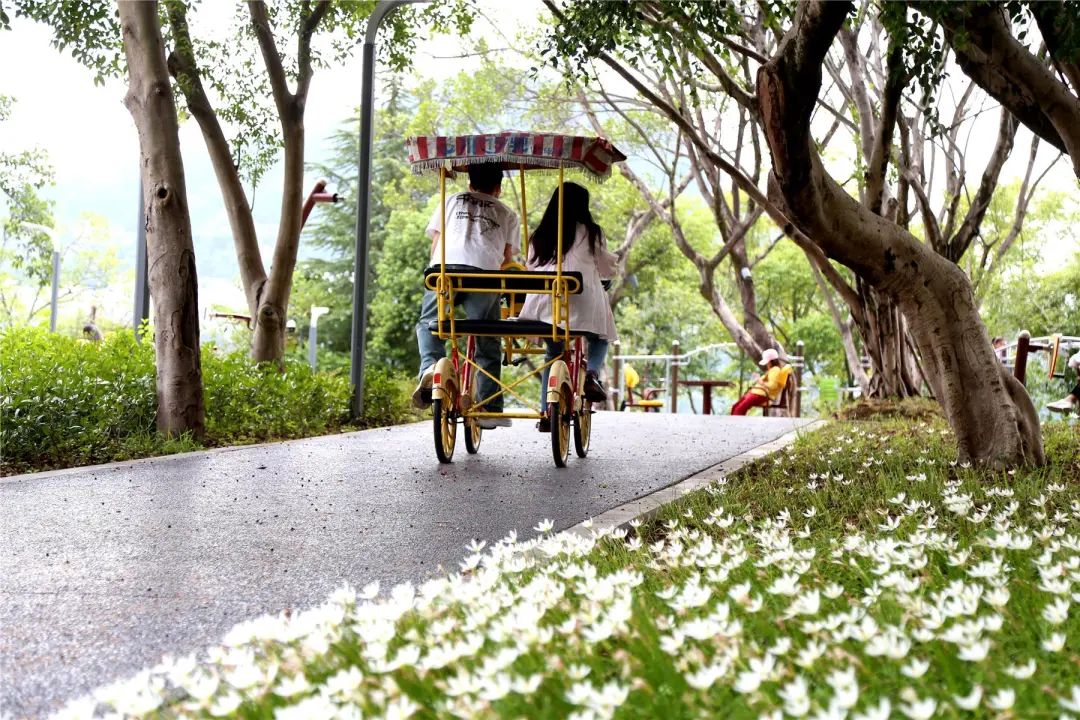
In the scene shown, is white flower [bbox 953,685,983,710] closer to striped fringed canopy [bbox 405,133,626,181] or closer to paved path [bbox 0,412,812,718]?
paved path [bbox 0,412,812,718]

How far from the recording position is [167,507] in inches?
239

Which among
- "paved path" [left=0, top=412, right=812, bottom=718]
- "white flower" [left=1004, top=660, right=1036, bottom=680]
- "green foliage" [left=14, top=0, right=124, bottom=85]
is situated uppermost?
"green foliage" [left=14, top=0, right=124, bottom=85]

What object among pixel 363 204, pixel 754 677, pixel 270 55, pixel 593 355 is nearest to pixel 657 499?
pixel 593 355

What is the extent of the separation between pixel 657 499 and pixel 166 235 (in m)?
5.37

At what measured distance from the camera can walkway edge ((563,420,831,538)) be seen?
5.28 meters

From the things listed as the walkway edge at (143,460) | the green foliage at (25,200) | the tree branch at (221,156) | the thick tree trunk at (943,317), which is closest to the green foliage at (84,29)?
the tree branch at (221,156)

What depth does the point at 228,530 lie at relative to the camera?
17.6 ft

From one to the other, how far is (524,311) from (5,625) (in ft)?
17.6

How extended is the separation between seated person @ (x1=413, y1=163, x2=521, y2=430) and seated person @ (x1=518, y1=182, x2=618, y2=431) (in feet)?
0.77

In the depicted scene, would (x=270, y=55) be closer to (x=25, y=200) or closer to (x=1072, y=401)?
(x=1072, y=401)

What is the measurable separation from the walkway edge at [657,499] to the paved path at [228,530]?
0.46 feet

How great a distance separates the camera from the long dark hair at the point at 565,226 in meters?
8.05

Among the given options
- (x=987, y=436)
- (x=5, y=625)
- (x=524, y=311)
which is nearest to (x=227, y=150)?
(x=524, y=311)

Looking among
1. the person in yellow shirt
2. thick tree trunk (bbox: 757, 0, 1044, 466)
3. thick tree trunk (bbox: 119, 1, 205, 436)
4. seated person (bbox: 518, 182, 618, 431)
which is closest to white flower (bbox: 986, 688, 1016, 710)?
thick tree trunk (bbox: 757, 0, 1044, 466)
